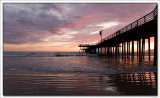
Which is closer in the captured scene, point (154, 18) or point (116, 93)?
point (116, 93)

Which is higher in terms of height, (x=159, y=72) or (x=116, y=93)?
(x=159, y=72)

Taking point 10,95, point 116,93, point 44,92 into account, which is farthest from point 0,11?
point 116,93

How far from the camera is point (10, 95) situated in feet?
12.2

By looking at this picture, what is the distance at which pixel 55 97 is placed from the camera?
3.41m

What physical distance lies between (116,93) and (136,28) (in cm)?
1169

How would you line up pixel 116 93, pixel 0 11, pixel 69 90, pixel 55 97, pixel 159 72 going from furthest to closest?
pixel 0 11, pixel 159 72, pixel 69 90, pixel 116 93, pixel 55 97

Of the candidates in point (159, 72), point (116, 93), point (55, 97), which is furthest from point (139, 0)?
point (55, 97)

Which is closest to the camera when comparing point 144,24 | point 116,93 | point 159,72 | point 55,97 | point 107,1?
point 55,97

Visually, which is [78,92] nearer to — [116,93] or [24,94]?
[116,93]

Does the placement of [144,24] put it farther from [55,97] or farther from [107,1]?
[55,97]

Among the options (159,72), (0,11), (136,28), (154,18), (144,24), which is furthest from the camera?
(136,28)

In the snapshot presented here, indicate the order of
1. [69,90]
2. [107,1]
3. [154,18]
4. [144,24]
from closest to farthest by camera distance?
[69,90] → [107,1] → [154,18] → [144,24]

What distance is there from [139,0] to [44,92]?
19.8ft

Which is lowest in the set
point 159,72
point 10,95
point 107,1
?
point 10,95
